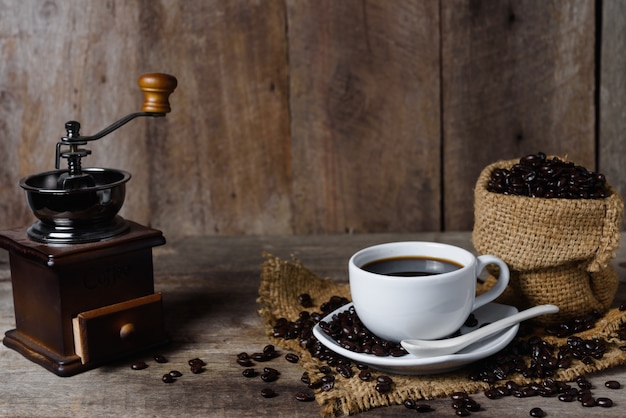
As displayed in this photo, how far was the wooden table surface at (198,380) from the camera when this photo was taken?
3.51ft

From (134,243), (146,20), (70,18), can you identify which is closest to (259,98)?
(146,20)

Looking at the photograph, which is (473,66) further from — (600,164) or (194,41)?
(194,41)

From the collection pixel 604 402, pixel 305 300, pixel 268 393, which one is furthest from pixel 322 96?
A: pixel 604 402

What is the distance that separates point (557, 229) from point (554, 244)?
2cm

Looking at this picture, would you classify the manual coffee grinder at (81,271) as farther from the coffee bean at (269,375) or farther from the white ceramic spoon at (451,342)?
the white ceramic spoon at (451,342)

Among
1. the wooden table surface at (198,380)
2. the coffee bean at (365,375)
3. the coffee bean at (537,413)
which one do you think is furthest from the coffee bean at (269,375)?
the coffee bean at (537,413)

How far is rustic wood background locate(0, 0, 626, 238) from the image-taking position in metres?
1.94

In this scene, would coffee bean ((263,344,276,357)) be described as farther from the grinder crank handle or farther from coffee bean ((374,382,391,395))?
the grinder crank handle

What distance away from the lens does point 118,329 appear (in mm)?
1229

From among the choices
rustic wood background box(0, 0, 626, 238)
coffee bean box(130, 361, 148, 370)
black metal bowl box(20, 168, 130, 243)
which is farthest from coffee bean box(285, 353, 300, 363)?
rustic wood background box(0, 0, 626, 238)

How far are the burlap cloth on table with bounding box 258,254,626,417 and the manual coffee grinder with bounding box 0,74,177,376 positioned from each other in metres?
0.22

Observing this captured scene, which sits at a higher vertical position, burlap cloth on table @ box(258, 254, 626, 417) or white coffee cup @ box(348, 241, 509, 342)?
white coffee cup @ box(348, 241, 509, 342)

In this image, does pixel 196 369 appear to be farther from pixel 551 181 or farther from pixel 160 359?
pixel 551 181

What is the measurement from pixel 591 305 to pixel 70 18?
141 cm
